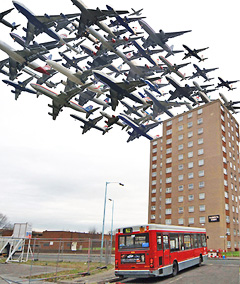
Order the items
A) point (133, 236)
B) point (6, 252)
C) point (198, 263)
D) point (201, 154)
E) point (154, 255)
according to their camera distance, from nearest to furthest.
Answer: point (154, 255) → point (133, 236) → point (198, 263) → point (6, 252) → point (201, 154)

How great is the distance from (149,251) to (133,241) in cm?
130

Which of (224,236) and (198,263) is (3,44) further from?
(224,236)

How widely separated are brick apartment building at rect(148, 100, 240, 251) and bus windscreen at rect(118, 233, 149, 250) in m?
40.1

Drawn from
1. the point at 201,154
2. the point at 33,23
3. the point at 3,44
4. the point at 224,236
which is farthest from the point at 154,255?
the point at 201,154

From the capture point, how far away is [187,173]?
2354 inches

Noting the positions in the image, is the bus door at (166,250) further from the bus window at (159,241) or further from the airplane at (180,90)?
the airplane at (180,90)

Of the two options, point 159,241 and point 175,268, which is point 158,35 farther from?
point 175,268

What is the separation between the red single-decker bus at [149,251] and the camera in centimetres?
1390

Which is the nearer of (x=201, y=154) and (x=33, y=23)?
(x=33, y=23)

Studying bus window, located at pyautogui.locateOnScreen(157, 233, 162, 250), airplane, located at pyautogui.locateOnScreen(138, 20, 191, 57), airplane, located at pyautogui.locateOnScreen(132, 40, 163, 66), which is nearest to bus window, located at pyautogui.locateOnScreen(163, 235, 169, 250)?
bus window, located at pyautogui.locateOnScreen(157, 233, 162, 250)

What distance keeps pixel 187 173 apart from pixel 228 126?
16225 mm

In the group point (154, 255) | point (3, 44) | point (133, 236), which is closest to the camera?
point (154, 255)

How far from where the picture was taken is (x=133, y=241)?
586 inches

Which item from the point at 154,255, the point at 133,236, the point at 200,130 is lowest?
the point at 154,255
